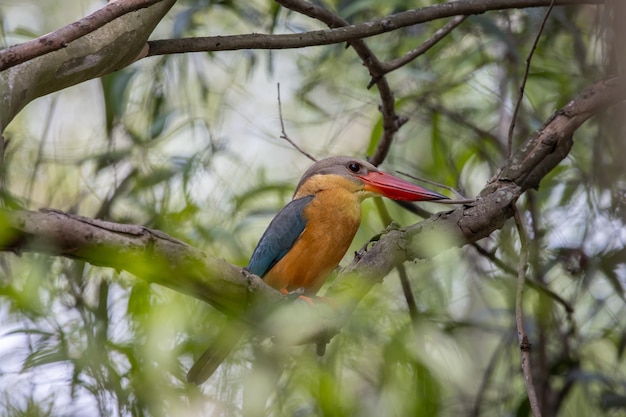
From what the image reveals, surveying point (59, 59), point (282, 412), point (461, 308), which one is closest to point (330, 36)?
point (59, 59)

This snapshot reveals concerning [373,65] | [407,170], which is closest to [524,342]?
[373,65]

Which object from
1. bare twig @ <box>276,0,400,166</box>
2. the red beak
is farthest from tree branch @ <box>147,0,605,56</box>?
the red beak

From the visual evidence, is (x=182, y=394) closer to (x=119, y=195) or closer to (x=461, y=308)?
(x=119, y=195)

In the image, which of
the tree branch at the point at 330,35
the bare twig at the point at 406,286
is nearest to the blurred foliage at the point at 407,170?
the bare twig at the point at 406,286

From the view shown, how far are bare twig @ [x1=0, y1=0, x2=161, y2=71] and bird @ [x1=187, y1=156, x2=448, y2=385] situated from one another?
1628 millimetres

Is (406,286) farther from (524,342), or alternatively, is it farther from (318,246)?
(524,342)

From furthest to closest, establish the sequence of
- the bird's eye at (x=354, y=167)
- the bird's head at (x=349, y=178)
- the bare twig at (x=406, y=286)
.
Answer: the bird's eye at (x=354, y=167)
the bird's head at (x=349, y=178)
the bare twig at (x=406, y=286)

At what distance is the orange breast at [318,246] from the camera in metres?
3.68

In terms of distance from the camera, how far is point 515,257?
399cm

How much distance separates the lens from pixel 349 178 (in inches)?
153

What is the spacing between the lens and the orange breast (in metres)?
3.68

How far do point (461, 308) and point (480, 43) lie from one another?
1.50 metres

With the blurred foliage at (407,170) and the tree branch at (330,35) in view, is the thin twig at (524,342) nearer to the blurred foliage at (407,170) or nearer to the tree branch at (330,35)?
the blurred foliage at (407,170)

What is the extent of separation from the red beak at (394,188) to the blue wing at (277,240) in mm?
349
